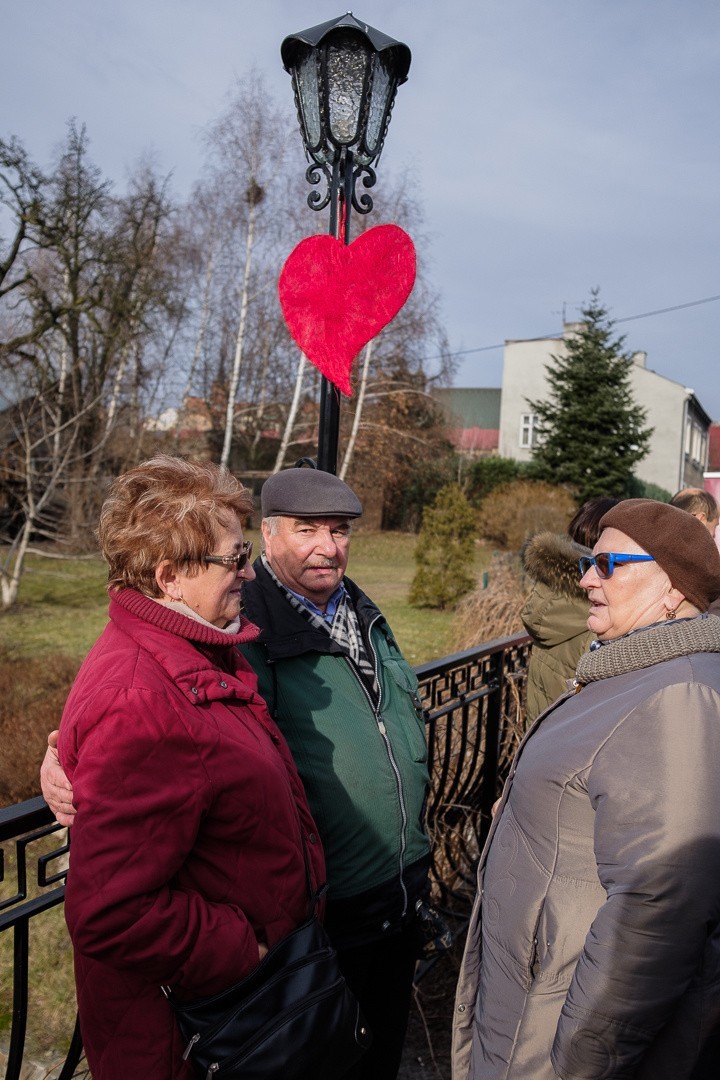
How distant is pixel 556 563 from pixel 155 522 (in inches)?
85.4

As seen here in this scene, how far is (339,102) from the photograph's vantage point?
2.78m

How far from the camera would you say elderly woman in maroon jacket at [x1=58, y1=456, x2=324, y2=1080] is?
128 cm

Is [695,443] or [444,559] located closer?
[444,559]

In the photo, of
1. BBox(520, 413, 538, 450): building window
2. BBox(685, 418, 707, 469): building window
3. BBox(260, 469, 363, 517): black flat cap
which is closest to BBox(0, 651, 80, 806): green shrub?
BBox(260, 469, 363, 517): black flat cap

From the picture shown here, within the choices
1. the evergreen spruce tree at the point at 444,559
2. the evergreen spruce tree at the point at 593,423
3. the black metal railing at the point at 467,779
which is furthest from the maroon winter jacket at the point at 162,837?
the evergreen spruce tree at the point at 593,423

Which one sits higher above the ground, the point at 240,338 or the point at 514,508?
the point at 240,338

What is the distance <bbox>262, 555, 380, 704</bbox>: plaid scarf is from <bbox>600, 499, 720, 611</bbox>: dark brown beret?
2.56 feet

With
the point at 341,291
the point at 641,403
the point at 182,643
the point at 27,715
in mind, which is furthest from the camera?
the point at 641,403

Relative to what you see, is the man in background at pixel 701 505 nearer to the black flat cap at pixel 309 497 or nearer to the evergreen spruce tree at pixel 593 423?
the black flat cap at pixel 309 497

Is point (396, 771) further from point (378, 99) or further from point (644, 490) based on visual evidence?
point (644, 490)

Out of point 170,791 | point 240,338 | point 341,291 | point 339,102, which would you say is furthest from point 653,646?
point 240,338

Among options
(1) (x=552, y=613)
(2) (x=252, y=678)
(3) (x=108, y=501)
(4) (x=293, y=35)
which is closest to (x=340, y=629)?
(2) (x=252, y=678)

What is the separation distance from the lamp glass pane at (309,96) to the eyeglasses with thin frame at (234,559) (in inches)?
74.1

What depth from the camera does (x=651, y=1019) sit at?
4.56 feet
